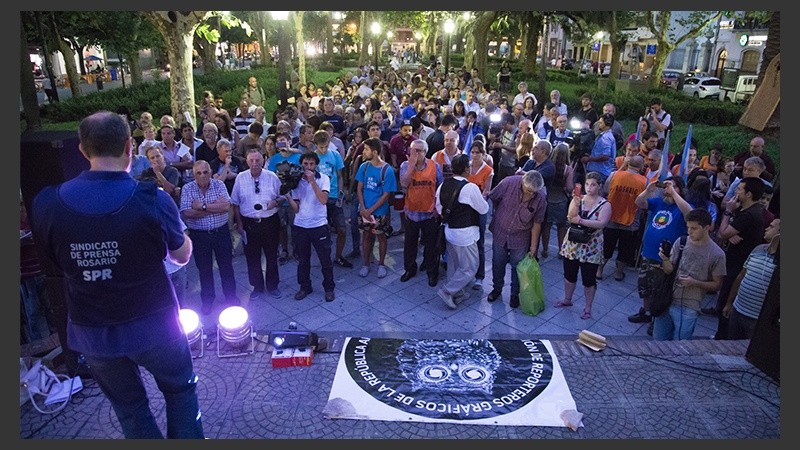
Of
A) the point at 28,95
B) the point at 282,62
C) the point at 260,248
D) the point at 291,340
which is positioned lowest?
the point at 291,340

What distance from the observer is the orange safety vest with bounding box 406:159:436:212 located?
636 centimetres

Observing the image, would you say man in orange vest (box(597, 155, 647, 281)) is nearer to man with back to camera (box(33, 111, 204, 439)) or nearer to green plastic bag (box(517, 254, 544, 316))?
green plastic bag (box(517, 254, 544, 316))

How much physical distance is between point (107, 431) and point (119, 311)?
5.13ft

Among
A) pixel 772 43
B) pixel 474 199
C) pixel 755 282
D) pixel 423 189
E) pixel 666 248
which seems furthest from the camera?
pixel 772 43

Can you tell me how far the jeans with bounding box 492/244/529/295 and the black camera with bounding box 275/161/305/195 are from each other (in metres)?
2.43

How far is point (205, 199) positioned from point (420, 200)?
2.51 meters

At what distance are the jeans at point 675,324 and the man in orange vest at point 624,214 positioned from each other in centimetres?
169

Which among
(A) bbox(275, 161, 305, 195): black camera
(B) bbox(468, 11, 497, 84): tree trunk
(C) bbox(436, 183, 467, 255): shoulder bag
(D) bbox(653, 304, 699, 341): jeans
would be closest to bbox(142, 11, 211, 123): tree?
(A) bbox(275, 161, 305, 195): black camera

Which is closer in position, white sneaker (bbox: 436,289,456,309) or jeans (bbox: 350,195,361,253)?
white sneaker (bbox: 436,289,456,309)

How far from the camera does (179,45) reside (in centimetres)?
1126

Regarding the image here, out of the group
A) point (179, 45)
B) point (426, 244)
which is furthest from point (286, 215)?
point (179, 45)

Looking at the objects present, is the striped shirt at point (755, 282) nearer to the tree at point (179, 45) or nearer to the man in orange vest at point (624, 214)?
the man in orange vest at point (624, 214)

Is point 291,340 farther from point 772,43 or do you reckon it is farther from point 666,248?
point 772,43

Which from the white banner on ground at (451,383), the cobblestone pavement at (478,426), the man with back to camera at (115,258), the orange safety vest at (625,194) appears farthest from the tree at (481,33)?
the man with back to camera at (115,258)
